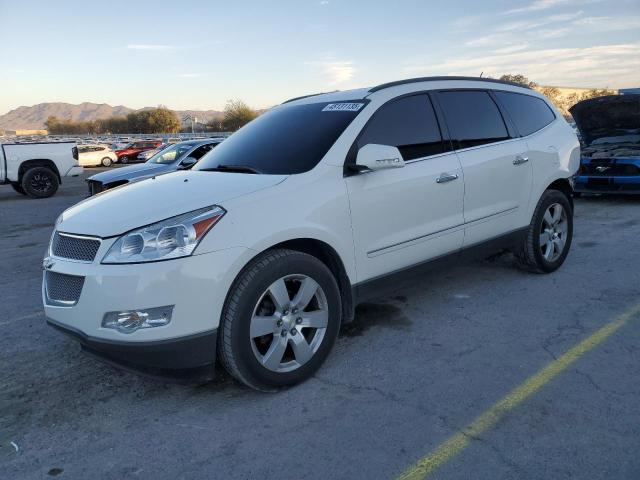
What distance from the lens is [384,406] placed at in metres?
2.94

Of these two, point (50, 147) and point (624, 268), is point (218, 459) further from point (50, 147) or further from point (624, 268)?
point (50, 147)

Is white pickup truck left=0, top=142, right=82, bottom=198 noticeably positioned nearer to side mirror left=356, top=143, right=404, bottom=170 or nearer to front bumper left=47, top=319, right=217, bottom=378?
front bumper left=47, top=319, right=217, bottom=378

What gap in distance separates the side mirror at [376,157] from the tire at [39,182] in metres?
13.7

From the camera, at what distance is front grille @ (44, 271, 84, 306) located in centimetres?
288

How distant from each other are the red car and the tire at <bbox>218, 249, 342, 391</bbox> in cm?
3440

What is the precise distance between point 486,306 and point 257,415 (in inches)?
93.8

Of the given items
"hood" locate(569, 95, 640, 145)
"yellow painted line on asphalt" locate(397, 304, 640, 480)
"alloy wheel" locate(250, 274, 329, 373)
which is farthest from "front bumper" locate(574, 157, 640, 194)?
"alloy wheel" locate(250, 274, 329, 373)

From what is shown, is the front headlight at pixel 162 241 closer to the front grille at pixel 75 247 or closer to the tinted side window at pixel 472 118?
the front grille at pixel 75 247

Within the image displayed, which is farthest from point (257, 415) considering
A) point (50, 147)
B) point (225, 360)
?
point (50, 147)

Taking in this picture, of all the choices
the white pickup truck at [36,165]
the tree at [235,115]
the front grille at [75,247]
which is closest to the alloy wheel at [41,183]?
the white pickup truck at [36,165]

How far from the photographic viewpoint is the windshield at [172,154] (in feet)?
34.1

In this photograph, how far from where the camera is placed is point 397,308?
4.52 m

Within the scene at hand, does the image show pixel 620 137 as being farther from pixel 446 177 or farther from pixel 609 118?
pixel 446 177

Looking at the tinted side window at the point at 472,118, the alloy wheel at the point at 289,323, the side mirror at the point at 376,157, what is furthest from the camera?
the tinted side window at the point at 472,118
